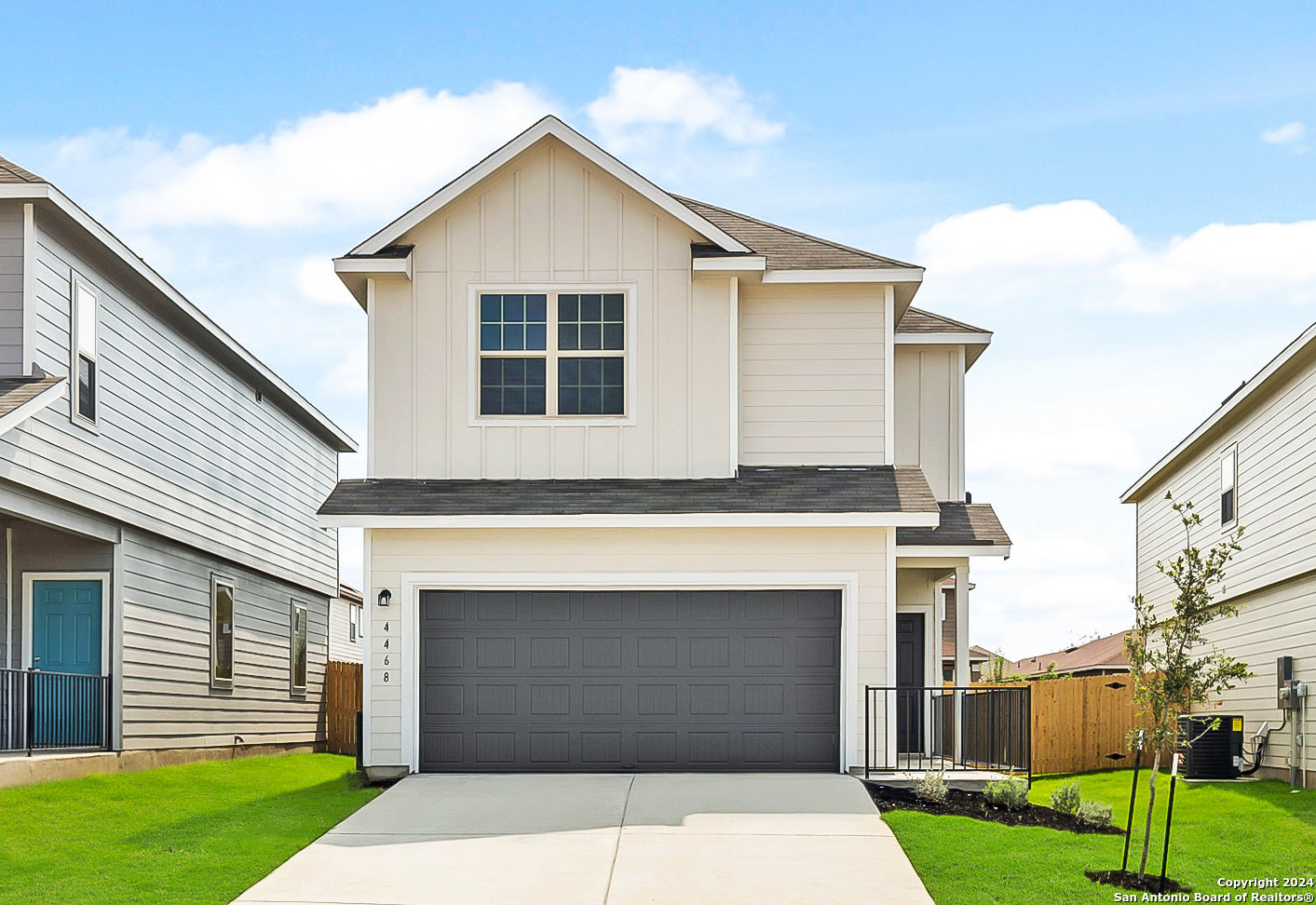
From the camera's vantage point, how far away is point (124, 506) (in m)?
17.2

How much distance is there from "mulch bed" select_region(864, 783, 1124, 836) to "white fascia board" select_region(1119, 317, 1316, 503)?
7481 mm

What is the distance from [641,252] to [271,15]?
17.7 feet

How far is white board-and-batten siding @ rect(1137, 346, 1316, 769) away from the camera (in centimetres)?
1805

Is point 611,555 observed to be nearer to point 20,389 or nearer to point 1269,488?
point 20,389

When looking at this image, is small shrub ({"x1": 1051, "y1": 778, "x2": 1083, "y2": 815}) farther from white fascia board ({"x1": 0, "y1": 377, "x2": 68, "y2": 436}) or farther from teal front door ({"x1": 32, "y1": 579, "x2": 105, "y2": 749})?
teal front door ({"x1": 32, "y1": 579, "x2": 105, "y2": 749})

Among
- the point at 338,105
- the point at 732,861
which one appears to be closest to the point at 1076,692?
the point at 732,861

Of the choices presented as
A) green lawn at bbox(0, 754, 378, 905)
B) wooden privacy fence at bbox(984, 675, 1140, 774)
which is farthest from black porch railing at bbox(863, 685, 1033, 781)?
green lawn at bbox(0, 754, 378, 905)

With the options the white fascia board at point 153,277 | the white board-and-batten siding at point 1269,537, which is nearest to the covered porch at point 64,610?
the white fascia board at point 153,277

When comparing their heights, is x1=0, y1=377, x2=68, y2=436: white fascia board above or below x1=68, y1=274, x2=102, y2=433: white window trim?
below

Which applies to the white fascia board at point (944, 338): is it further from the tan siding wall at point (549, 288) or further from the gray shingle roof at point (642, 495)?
the tan siding wall at point (549, 288)

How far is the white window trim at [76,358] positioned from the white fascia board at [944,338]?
10.1m

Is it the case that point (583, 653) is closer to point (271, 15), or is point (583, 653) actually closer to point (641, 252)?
point (641, 252)

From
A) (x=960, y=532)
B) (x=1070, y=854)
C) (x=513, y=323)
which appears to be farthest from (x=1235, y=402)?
(x=1070, y=854)

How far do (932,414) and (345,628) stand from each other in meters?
21.0
